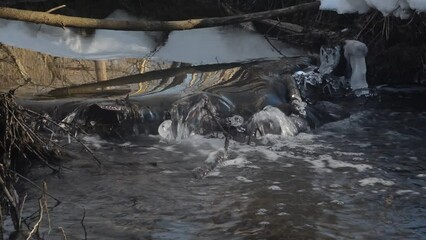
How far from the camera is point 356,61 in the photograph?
796cm

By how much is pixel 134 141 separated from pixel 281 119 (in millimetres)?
1473

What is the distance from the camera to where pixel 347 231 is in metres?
3.92

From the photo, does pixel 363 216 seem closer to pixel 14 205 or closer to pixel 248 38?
pixel 14 205

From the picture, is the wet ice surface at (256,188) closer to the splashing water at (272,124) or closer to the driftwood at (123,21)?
the splashing water at (272,124)

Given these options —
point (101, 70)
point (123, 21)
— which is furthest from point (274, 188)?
point (101, 70)

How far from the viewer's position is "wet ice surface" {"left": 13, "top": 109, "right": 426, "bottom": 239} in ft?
13.0

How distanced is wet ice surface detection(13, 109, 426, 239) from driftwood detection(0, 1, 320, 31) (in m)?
1.48

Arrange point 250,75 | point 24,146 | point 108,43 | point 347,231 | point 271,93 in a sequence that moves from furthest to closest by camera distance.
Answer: point 108,43 → point 250,75 → point 271,93 → point 24,146 → point 347,231

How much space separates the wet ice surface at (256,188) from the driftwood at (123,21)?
1480mm

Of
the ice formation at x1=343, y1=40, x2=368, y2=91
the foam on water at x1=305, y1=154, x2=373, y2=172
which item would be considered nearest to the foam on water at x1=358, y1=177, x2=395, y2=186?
the foam on water at x1=305, y1=154, x2=373, y2=172

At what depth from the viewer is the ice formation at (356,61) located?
7891mm

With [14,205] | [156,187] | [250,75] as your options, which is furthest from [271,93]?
[14,205]

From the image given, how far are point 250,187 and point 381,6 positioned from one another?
10.7ft

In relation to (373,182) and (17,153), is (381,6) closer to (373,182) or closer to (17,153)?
(373,182)
